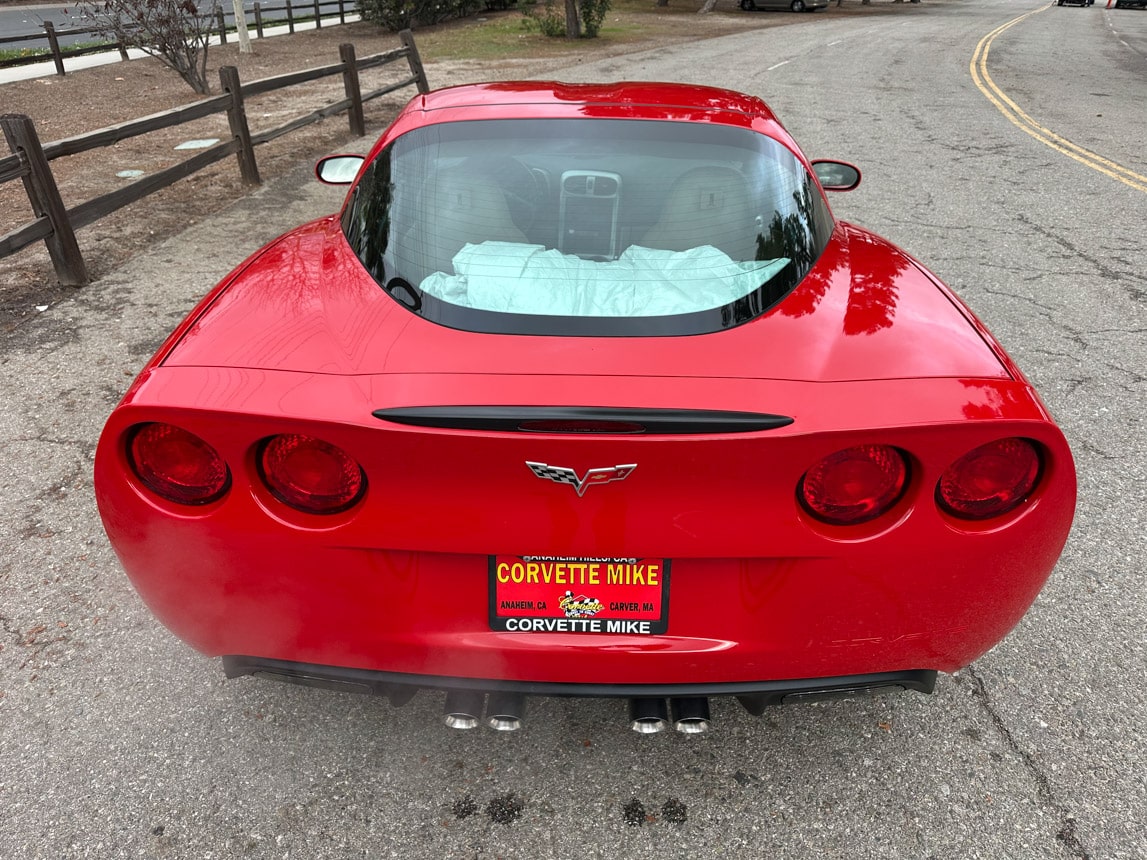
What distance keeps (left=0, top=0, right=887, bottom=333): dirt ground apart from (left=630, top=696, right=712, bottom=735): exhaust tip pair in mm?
4678

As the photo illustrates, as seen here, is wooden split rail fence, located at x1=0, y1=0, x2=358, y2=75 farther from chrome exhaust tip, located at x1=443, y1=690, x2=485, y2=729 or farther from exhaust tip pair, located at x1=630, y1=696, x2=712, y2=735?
exhaust tip pair, located at x1=630, y1=696, x2=712, y2=735

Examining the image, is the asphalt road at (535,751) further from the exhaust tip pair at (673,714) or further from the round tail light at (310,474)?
the round tail light at (310,474)

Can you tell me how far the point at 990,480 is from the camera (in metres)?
1.69

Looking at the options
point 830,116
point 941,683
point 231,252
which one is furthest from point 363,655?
point 830,116

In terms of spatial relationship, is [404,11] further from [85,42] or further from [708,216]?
[708,216]

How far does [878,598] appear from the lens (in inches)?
66.2

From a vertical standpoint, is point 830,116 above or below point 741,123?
below

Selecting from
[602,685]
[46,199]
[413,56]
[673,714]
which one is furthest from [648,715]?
[413,56]

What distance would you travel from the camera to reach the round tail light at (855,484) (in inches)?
64.1

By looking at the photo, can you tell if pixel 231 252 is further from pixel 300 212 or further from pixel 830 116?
pixel 830 116

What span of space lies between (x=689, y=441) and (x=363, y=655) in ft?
2.79

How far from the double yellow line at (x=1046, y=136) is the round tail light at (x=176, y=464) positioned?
30.7ft

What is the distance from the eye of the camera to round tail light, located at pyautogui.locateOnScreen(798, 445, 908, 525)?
1628mm

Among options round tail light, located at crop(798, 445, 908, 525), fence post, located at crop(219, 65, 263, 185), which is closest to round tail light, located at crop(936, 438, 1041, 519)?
round tail light, located at crop(798, 445, 908, 525)
